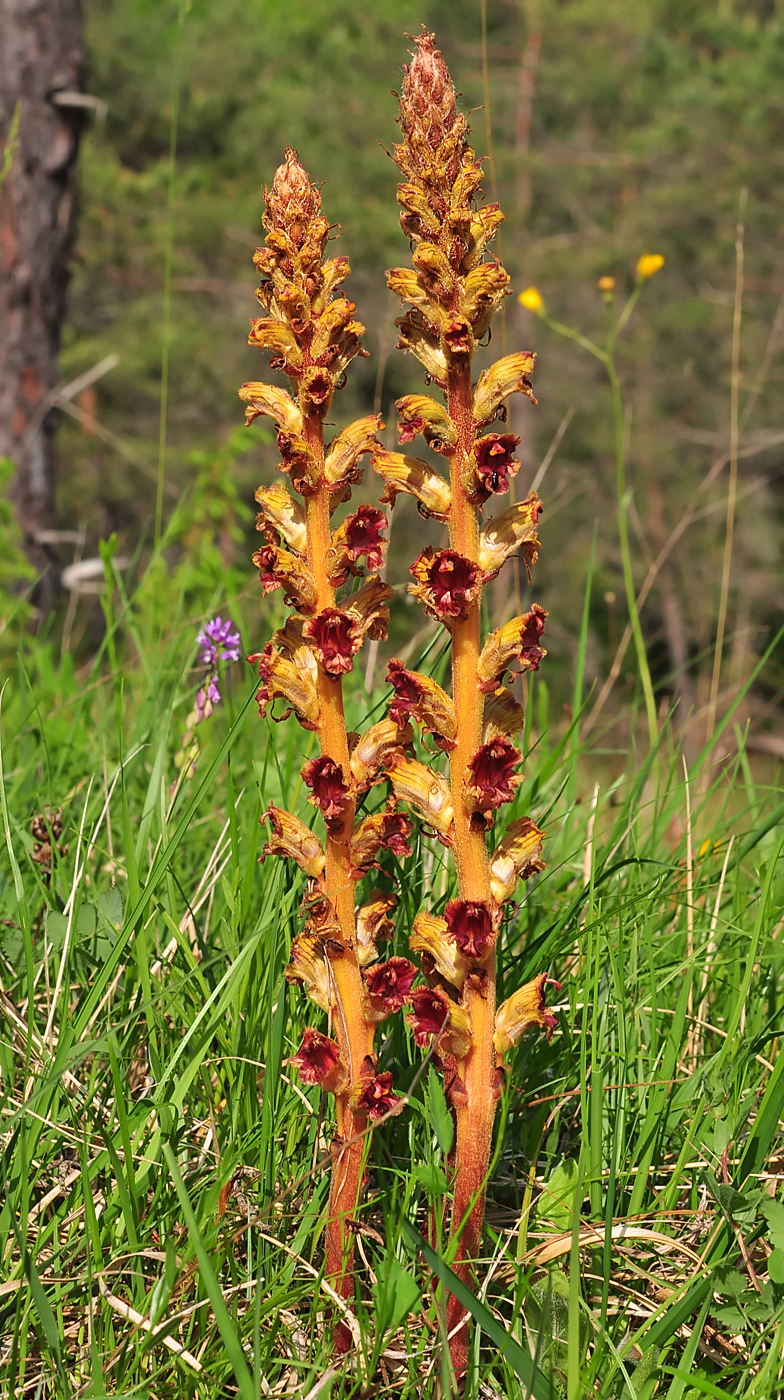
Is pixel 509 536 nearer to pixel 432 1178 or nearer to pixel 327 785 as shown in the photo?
pixel 327 785

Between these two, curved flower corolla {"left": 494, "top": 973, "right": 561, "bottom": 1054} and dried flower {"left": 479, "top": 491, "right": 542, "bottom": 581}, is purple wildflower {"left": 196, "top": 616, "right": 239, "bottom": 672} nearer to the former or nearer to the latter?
dried flower {"left": 479, "top": 491, "right": 542, "bottom": 581}

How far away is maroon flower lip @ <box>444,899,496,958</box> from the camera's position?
4.58 feet

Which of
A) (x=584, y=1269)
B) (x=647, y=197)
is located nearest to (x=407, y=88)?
(x=584, y=1269)

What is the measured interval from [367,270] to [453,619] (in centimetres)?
2443

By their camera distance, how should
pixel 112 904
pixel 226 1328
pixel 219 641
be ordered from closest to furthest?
pixel 226 1328
pixel 112 904
pixel 219 641

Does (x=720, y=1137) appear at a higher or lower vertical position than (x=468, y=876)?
lower

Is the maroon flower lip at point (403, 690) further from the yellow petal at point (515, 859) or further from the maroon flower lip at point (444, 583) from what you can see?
the yellow petal at point (515, 859)

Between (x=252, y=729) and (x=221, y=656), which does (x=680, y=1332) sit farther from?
(x=252, y=729)

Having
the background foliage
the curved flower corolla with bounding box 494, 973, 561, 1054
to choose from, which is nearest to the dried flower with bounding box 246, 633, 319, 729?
the curved flower corolla with bounding box 494, 973, 561, 1054

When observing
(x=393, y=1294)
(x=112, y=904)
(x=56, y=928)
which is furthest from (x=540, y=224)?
(x=393, y=1294)

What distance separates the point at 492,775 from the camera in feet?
4.62

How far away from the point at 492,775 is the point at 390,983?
11.9 inches

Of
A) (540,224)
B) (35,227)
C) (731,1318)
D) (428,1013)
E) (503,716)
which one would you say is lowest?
(731,1318)

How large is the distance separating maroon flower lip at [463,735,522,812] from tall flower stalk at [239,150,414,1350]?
0.11 meters
